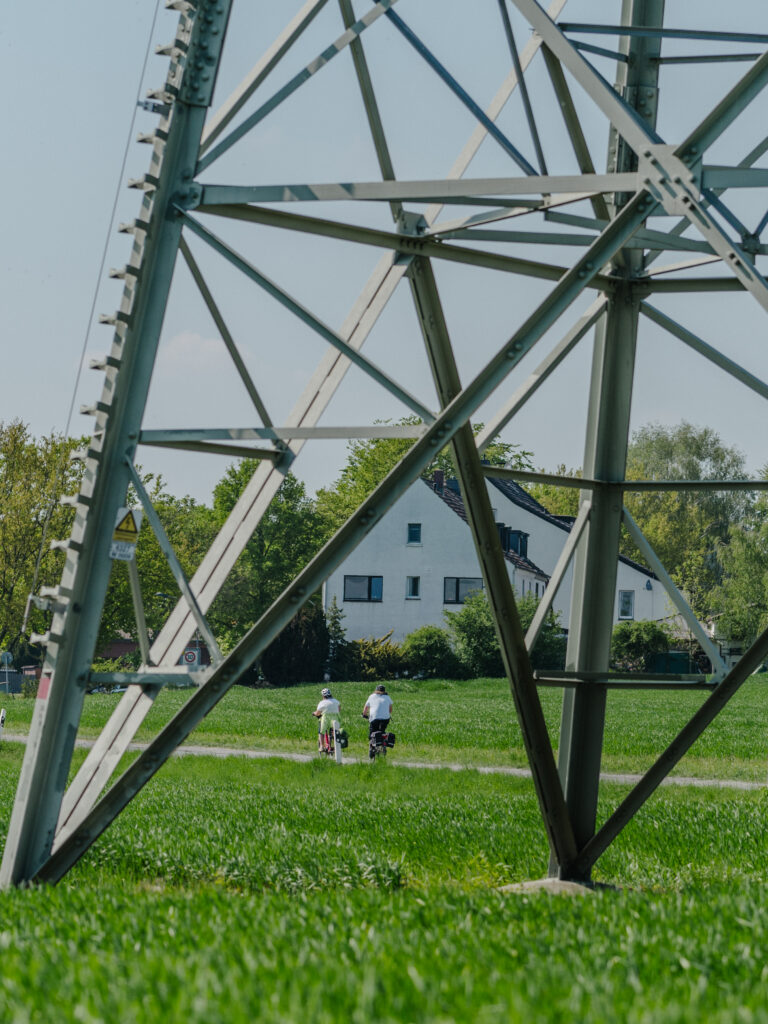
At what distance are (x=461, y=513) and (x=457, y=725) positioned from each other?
115ft

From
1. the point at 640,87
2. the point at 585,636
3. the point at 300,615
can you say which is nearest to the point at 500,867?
the point at 585,636

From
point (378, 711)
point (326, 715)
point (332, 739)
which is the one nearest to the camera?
point (378, 711)

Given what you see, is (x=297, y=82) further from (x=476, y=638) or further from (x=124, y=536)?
(x=476, y=638)

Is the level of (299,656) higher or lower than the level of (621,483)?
lower

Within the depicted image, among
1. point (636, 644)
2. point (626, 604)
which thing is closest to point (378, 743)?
point (636, 644)

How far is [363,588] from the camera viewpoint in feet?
208

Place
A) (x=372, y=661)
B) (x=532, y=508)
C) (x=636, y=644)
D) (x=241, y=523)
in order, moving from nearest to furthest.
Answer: (x=241, y=523)
(x=372, y=661)
(x=636, y=644)
(x=532, y=508)

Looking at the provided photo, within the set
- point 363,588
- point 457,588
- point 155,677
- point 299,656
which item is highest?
point 457,588

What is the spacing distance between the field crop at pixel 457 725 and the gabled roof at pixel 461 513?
1384cm

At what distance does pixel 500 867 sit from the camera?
10.2m

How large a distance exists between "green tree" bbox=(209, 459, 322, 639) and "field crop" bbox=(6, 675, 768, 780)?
34.2ft

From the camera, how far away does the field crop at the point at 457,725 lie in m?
25.5

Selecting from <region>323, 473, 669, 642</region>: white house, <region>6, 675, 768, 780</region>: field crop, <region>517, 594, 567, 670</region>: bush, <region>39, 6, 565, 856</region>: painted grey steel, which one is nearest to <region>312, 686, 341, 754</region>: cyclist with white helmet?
<region>6, 675, 768, 780</region>: field crop

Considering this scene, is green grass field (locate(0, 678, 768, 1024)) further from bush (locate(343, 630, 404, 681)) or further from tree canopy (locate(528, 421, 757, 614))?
tree canopy (locate(528, 421, 757, 614))
